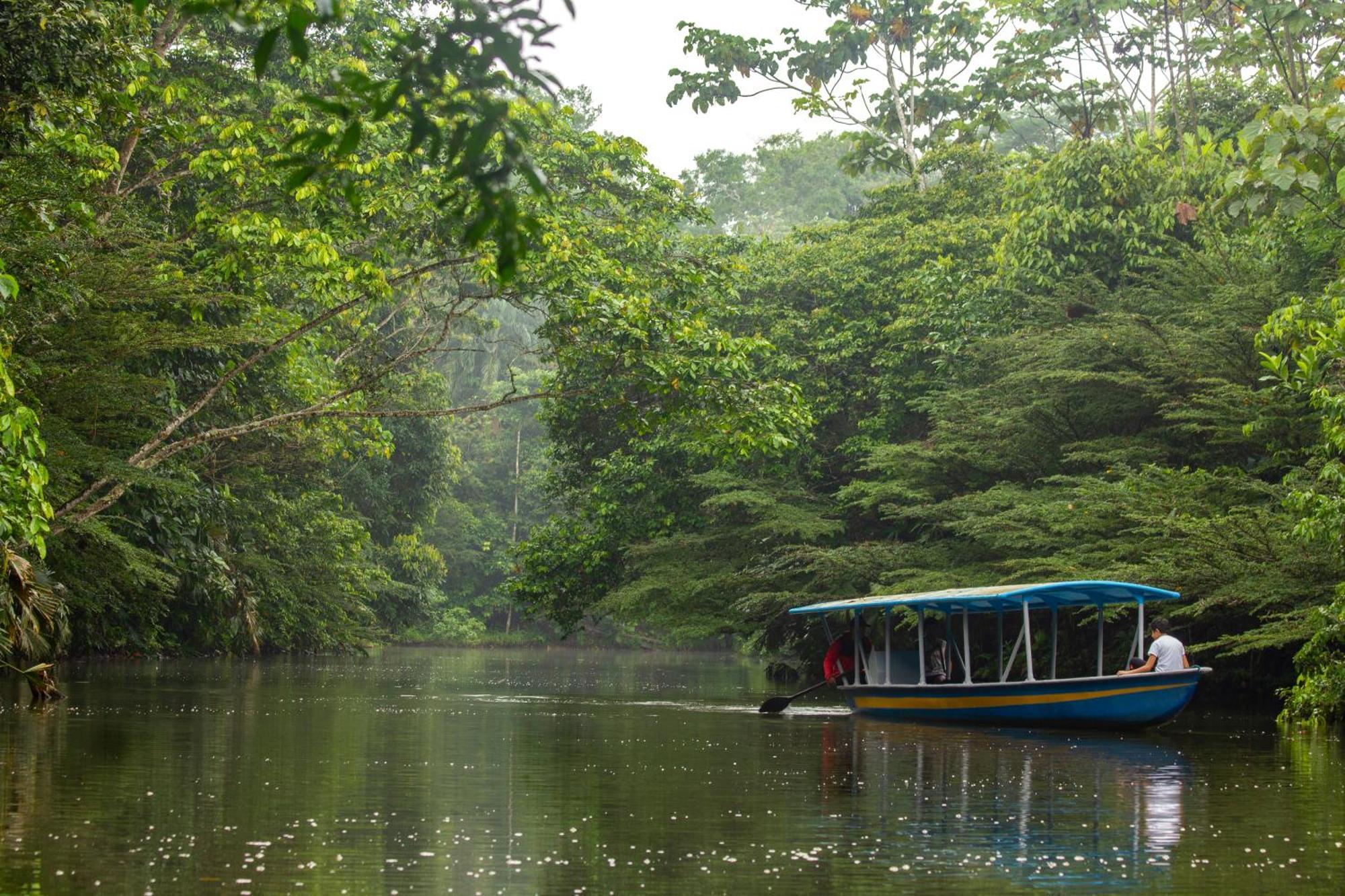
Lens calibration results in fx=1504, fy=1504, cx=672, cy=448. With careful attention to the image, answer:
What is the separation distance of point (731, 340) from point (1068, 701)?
7.52 m

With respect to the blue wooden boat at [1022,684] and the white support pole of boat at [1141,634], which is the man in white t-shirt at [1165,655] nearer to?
the white support pole of boat at [1141,634]

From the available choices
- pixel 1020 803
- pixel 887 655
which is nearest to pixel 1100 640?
pixel 887 655

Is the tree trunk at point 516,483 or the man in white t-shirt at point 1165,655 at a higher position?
the tree trunk at point 516,483

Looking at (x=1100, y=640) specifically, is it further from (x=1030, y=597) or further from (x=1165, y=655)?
(x=1165, y=655)

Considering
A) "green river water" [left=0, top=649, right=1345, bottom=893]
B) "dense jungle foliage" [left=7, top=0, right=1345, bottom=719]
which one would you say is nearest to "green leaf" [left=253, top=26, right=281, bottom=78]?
"green river water" [left=0, top=649, right=1345, bottom=893]

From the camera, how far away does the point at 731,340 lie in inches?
859

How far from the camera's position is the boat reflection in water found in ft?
25.4

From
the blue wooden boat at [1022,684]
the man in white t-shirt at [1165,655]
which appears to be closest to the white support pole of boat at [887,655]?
the blue wooden boat at [1022,684]

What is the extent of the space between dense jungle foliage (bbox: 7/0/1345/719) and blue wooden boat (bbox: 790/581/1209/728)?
118cm

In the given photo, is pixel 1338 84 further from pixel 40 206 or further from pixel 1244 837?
pixel 40 206

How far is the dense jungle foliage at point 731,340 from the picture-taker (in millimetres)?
17031

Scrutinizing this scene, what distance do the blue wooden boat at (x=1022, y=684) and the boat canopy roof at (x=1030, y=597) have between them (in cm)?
2

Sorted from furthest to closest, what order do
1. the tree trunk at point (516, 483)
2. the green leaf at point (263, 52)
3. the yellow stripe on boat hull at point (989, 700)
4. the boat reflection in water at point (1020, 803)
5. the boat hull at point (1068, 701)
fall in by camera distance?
the tree trunk at point (516, 483)
the yellow stripe on boat hull at point (989, 700)
the boat hull at point (1068, 701)
the boat reflection in water at point (1020, 803)
the green leaf at point (263, 52)

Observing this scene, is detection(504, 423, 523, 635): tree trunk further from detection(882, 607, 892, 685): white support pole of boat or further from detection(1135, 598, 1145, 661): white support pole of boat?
detection(1135, 598, 1145, 661): white support pole of boat
